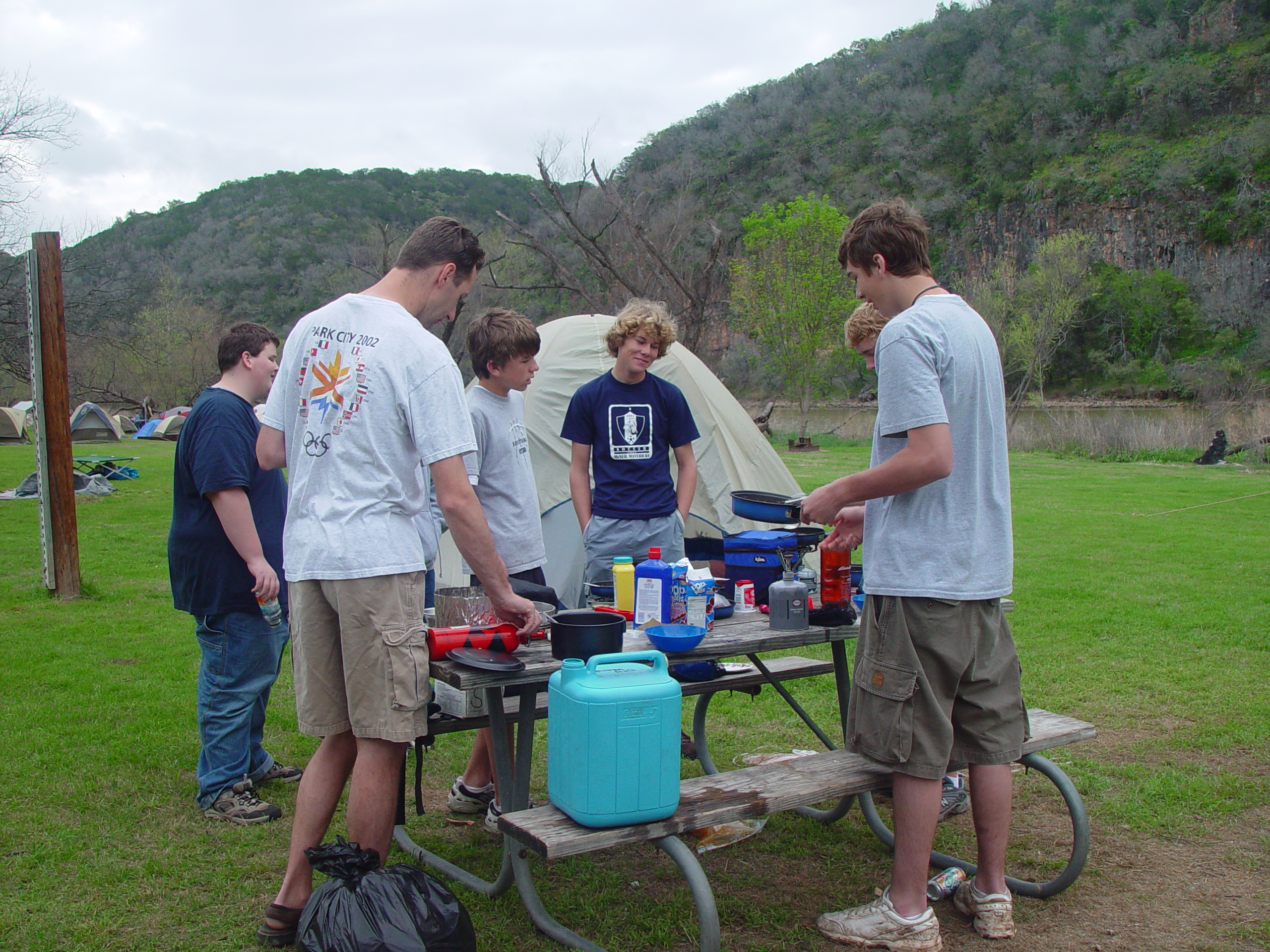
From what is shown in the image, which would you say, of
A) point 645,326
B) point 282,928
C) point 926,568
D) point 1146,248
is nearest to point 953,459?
point 926,568

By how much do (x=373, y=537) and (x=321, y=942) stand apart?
872 mm

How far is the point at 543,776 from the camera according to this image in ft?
12.0

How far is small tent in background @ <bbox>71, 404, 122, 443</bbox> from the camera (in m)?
28.8

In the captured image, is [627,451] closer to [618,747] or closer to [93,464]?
[618,747]

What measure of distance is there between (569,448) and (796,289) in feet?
91.4

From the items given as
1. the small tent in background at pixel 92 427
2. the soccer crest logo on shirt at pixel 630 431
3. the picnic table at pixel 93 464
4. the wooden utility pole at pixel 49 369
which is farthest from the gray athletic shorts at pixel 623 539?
the small tent in background at pixel 92 427

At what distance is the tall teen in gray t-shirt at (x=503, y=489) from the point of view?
10.6 ft

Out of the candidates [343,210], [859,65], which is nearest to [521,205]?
[343,210]

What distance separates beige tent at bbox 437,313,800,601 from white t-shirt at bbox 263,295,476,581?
331cm

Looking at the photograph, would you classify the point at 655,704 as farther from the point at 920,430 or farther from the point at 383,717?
the point at 920,430

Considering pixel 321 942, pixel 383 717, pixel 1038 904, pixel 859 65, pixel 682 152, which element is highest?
pixel 859 65

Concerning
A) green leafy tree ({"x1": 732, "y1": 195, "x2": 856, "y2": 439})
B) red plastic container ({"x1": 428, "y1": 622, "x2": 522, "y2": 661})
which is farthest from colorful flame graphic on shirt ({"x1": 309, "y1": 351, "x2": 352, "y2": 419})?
green leafy tree ({"x1": 732, "y1": 195, "x2": 856, "y2": 439})

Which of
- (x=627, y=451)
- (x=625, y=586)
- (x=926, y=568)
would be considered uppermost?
(x=627, y=451)

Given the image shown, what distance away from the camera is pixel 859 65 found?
277 ft
